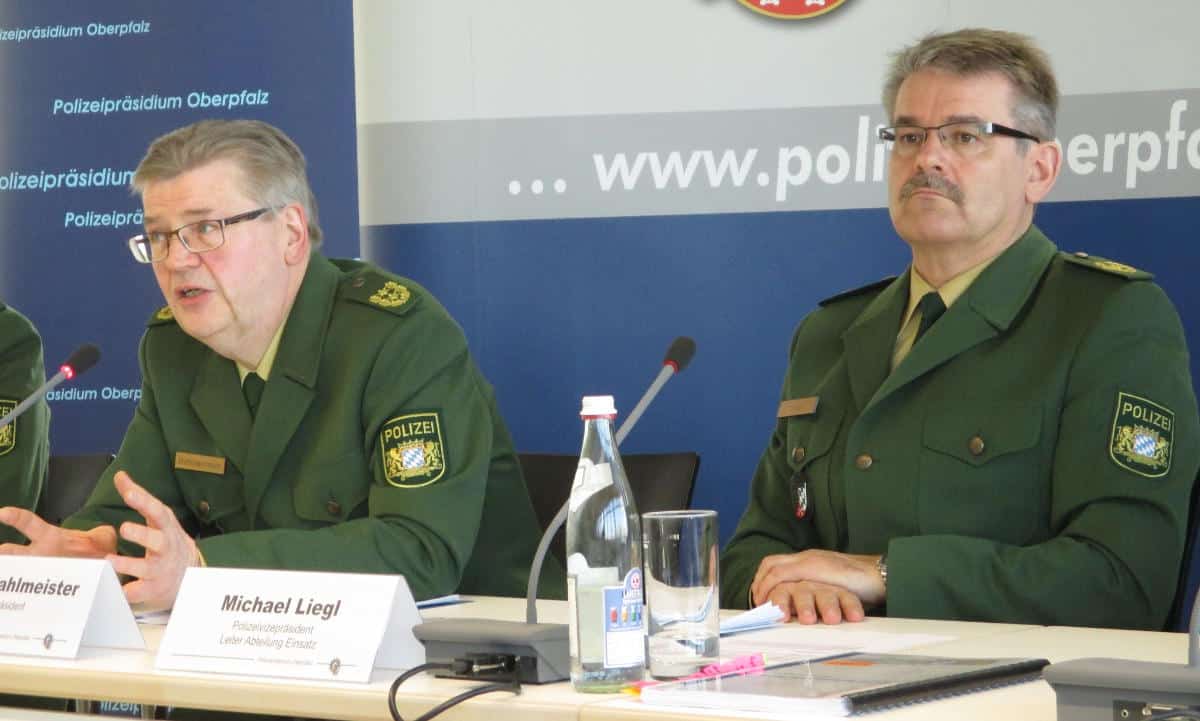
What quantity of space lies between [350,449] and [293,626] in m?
0.91

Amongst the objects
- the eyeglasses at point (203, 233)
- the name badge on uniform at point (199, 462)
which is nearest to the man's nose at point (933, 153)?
the eyeglasses at point (203, 233)

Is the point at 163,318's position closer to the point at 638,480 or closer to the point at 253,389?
the point at 253,389

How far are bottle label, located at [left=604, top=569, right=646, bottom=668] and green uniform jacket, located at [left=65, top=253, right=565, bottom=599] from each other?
2.92 feet

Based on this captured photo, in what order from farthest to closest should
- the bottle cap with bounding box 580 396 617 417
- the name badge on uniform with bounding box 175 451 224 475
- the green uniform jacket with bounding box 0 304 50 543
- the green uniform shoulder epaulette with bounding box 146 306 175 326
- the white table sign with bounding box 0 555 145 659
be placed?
the green uniform jacket with bounding box 0 304 50 543, the green uniform shoulder epaulette with bounding box 146 306 175 326, the name badge on uniform with bounding box 175 451 224 475, the white table sign with bounding box 0 555 145 659, the bottle cap with bounding box 580 396 617 417

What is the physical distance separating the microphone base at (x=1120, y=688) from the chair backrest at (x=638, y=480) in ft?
5.01

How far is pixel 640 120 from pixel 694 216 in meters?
0.27

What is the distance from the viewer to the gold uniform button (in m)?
2.53

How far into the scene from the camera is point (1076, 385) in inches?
98.3

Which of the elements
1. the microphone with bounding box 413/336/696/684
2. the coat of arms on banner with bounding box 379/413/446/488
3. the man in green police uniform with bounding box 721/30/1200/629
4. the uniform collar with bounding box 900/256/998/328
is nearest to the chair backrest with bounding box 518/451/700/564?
the man in green police uniform with bounding box 721/30/1200/629

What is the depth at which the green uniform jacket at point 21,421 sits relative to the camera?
12.3 feet

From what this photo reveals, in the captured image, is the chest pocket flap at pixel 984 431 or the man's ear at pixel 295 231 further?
the man's ear at pixel 295 231

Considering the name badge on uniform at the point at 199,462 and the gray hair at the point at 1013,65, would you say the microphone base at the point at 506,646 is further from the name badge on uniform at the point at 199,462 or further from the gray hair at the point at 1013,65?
the gray hair at the point at 1013,65

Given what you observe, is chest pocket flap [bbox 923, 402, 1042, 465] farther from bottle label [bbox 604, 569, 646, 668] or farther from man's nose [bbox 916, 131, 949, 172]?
bottle label [bbox 604, 569, 646, 668]

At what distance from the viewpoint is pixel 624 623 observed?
1.65 meters
